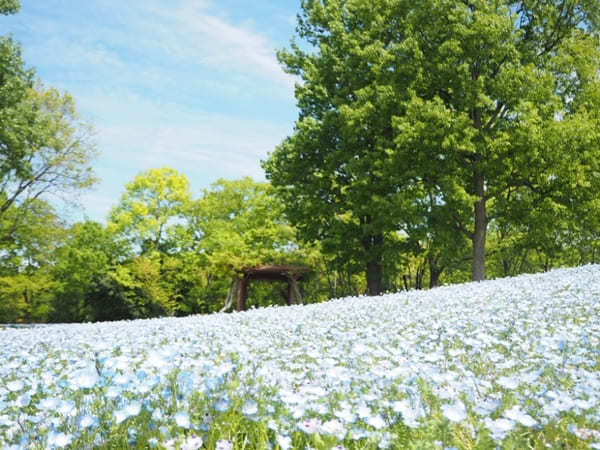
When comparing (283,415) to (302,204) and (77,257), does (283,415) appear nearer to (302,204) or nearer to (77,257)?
(302,204)

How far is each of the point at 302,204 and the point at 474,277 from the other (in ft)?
27.8

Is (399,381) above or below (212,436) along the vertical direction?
above

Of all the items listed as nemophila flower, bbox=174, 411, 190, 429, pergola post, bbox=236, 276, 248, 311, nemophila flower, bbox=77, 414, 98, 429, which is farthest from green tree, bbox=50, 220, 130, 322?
nemophila flower, bbox=174, 411, 190, 429

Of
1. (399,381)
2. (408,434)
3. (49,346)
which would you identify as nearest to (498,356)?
(399,381)

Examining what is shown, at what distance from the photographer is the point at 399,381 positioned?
3213mm

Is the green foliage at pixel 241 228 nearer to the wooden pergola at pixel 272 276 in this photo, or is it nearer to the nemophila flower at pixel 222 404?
the wooden pergola at pixel 272 276

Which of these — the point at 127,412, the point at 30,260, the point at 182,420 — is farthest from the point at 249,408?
the point at 30,260

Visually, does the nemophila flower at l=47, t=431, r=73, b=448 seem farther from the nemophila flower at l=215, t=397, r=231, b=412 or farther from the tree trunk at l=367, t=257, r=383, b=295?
the tree trunk at l=367, t=257, r=383, b=295

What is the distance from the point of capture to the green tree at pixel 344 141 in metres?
19.8

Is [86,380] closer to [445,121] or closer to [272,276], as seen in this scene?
[445,121]

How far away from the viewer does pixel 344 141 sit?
21.8m

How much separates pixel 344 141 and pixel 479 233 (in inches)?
286

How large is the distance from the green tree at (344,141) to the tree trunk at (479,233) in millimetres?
3142

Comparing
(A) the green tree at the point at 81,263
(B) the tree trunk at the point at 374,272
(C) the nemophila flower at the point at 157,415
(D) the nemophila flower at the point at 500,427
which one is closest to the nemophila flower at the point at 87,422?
(C) the nemophila flower at the point at 157,415
